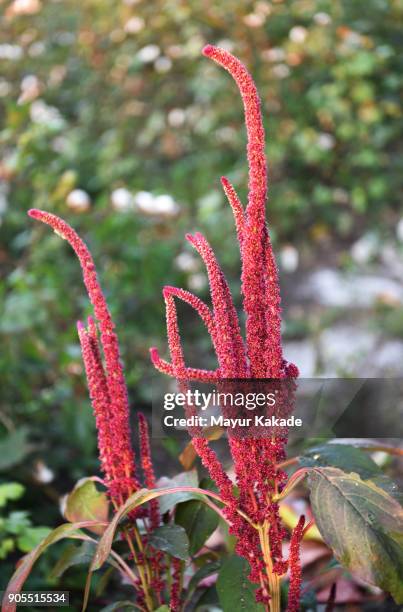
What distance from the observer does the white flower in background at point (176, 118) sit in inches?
174

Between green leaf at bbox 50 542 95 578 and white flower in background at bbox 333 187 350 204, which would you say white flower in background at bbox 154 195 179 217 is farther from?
green leaf at bbox 50 542 95 578

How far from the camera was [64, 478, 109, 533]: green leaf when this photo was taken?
4.16 ft

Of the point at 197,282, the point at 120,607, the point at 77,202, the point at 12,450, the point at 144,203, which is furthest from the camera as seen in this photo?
the point at 197,282

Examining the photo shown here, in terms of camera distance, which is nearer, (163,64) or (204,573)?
(204,573)

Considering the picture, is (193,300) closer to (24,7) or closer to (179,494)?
(179,494)

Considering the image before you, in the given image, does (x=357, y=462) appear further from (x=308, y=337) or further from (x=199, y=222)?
(x=199, y=222)

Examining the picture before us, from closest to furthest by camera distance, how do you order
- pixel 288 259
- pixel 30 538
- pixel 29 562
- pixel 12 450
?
pixel 29 562
pixel 30 538
pixel 12 450
pixel 288 259

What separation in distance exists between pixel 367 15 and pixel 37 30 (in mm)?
1858

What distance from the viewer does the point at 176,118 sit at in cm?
443

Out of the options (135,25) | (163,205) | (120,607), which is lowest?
(120,607)

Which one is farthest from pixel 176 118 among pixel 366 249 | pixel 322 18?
pixel 366 249

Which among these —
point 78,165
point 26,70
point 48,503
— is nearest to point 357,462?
point 48,503

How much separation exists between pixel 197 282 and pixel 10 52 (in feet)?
5.45

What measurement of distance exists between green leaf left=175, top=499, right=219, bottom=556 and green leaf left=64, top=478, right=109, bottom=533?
0.13m
